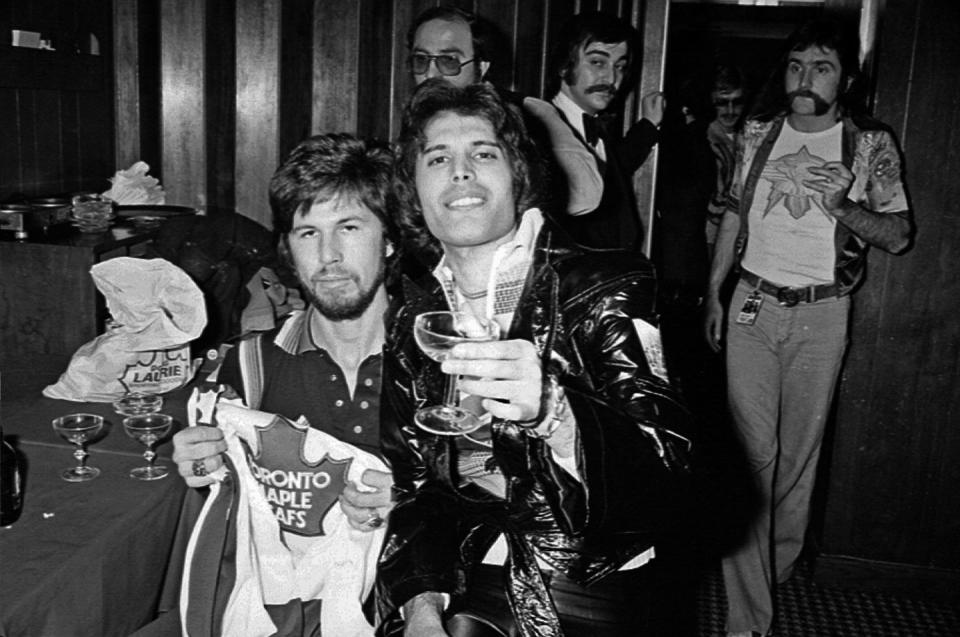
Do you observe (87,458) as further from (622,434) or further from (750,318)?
(750,318)

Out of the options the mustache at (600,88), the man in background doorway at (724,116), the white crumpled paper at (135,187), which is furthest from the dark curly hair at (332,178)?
the man in background doorway at (724,116)

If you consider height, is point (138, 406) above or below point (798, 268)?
below

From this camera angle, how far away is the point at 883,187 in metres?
3.02

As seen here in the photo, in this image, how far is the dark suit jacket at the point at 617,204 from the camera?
3031mm

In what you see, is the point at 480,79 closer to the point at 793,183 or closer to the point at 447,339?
the point at 793,183

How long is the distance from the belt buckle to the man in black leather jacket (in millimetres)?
1515

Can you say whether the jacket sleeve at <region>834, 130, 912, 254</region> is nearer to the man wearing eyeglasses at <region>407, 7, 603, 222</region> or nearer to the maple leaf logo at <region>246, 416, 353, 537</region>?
the man wearing eyeglasses at <region>407, 7, 603, 222</region>

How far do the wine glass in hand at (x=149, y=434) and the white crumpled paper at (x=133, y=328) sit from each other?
1.32ft

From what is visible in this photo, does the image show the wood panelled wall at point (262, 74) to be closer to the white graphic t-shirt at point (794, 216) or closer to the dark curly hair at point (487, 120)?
the white graphic t-shirt at point (794, 216)

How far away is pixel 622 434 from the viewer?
1419mm

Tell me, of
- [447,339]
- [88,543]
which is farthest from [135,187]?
[447,339]

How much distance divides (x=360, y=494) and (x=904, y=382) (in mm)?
2219

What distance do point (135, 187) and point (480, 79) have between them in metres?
1.44

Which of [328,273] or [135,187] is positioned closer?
[328,273]
